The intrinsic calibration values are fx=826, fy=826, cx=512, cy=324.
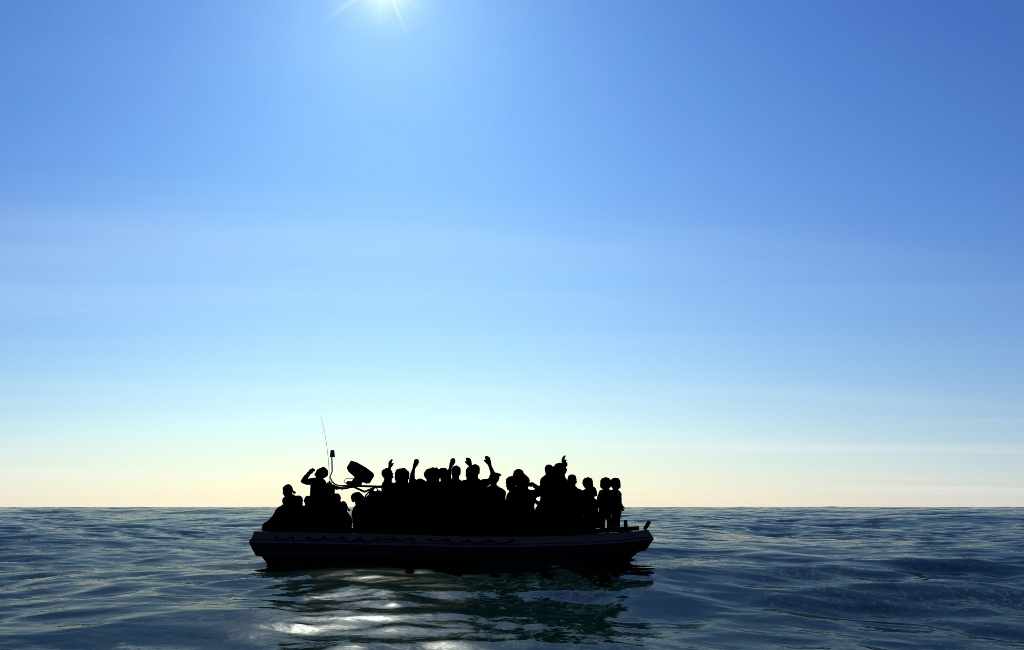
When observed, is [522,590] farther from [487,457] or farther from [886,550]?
[886,550]

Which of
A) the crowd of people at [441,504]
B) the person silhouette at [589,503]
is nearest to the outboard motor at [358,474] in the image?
the crowd of people at [441,504]

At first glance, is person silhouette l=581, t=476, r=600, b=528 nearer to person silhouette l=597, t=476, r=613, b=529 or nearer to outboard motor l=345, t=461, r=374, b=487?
person silhouette l=597, t=476, r=613, b=529

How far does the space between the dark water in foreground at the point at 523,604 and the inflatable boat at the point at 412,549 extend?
495 millimetres

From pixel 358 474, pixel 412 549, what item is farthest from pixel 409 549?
pixel 358 474

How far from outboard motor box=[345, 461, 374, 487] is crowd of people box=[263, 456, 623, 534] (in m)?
0.03

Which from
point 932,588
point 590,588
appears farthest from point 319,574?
point 932,588

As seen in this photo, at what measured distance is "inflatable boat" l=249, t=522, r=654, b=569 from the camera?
925 inches

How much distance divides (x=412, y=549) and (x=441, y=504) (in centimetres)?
150

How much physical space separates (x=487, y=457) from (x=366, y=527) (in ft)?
13.9

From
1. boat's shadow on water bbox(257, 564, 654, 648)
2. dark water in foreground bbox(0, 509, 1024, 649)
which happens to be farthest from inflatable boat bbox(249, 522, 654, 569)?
dark water in foreground bbox(0, 509, 1024, 649)

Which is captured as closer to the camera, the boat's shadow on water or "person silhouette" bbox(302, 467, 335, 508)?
the boat's shadow on water

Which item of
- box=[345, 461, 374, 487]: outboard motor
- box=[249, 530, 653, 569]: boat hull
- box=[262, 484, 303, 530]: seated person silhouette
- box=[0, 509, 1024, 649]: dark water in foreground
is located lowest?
box=[0, 509, 1024, 649]: dark water in foreground

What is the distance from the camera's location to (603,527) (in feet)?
82.9

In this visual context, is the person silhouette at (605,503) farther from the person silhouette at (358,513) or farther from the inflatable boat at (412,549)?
the person silhouette at (358,513)
